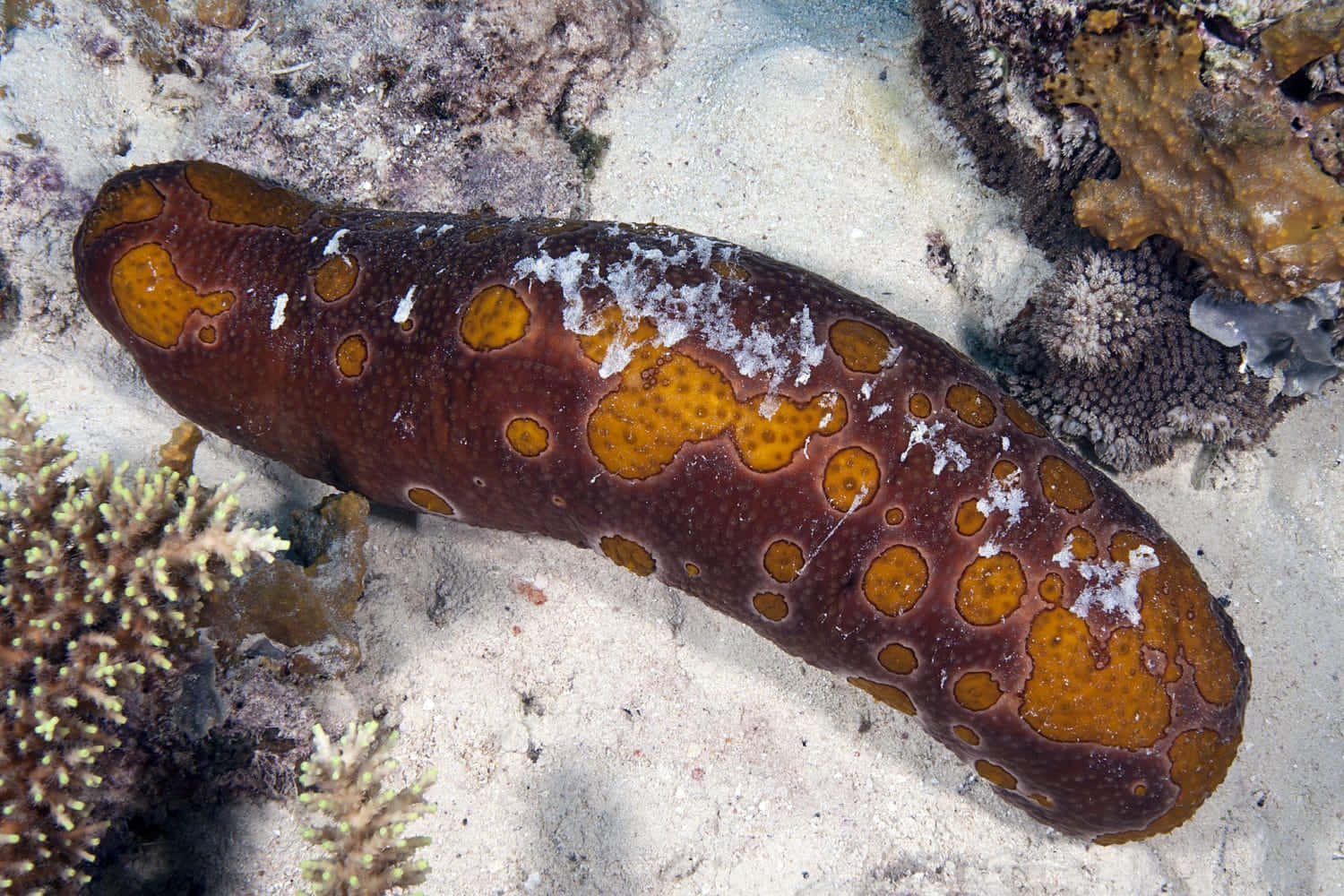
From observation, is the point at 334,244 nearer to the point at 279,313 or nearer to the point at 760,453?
the point at 279,313

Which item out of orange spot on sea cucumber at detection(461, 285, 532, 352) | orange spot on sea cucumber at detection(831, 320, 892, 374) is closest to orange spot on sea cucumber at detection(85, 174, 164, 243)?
orange spot on sea cucumber at detection(461, 285, 532, 352)

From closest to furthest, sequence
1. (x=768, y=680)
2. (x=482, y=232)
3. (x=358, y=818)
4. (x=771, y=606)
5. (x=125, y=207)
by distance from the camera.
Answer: (x=358, y=818) < (x=771, y=606) < (x=482, y=232) < (x=125, y=207) < (x=768, y=680)

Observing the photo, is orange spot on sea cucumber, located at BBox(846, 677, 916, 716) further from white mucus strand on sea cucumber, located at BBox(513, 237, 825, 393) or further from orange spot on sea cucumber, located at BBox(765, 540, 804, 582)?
white mucus strand on sea cucumber, located at BBox(513, 237, 825, 393)

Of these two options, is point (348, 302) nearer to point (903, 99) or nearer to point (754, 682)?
point (754, 682)

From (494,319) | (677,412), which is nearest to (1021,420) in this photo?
(677,412)

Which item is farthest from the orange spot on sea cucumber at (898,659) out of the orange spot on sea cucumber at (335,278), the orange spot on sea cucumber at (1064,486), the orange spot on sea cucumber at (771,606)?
the orange spot on sea cucumber at (335,278)

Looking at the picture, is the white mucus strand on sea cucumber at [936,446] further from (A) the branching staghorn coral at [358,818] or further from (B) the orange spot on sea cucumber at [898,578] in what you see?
(A) the branching staghorn coral at [358,818]

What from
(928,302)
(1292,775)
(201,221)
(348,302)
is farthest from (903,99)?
(1292,775)
